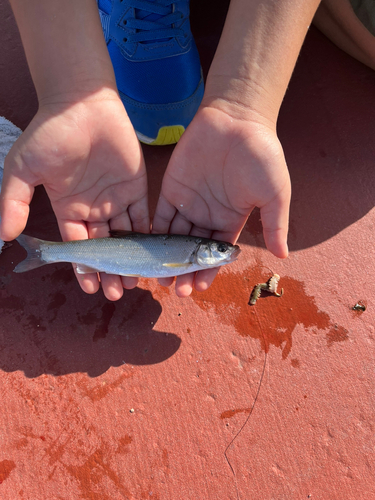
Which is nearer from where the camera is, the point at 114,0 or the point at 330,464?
the point at 330,464

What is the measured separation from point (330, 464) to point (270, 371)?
3.08ft

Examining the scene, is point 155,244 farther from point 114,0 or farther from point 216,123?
point 114,0

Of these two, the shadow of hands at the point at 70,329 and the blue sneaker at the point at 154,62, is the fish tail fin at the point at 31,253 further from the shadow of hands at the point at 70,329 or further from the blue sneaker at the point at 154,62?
the blue sneaker at the point at 154,62

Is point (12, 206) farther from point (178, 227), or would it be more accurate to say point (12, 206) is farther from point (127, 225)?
point (178, 227)

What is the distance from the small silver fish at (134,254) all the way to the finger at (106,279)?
0.33ft

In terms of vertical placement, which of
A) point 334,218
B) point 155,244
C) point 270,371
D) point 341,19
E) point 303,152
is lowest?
point 270,371

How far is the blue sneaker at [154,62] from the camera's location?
3180 mm

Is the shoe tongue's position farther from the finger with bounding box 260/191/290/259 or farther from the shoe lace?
the finger with bounding box 260/191/290/259

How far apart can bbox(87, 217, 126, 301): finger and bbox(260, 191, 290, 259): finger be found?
1.41m

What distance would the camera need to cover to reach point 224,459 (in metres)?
2.88

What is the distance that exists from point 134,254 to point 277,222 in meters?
1.28

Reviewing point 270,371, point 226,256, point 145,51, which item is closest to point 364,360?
point 270,371

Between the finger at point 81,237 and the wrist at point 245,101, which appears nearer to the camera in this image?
the wrist at point 245,101

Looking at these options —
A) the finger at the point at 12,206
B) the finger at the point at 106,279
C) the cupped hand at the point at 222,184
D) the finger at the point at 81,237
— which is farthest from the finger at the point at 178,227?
the finger at the point at 12,206
